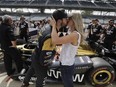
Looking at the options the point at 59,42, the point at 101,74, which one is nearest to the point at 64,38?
the point at 59,42

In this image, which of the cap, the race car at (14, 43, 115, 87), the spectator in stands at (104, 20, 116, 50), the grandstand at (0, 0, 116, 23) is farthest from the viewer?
the grandstand at (0, 0, 116, 23)

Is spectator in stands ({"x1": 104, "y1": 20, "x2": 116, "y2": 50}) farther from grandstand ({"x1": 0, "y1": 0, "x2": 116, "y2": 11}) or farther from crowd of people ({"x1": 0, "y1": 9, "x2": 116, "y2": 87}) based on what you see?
grandstand ({"x1": 0, "y1": 0, "x2": 116, "y2": 11})

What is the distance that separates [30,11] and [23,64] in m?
45.9

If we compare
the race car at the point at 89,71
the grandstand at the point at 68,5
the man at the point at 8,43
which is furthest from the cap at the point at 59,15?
the grandstand at the point at 68,5

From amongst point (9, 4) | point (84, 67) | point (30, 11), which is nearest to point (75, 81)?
point (84, 67)

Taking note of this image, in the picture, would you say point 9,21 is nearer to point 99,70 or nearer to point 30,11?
point 99,70

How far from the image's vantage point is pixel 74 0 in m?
45.1

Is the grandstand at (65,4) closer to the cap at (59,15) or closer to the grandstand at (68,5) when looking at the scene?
the grandstand at (68,5)

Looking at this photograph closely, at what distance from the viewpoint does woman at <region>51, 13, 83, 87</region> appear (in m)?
2.96

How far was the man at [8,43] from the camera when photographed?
15.6ft

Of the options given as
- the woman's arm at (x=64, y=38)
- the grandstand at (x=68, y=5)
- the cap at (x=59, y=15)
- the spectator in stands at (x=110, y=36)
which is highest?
the grandstand at (x=68, y=5)

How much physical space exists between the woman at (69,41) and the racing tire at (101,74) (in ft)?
4.90

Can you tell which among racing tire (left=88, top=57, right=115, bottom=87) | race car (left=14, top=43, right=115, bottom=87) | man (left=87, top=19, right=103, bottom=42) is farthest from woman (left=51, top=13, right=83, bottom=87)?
man (left=87, top=19, right=103, bottom=42)

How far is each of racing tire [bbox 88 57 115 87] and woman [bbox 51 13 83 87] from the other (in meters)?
1.49
